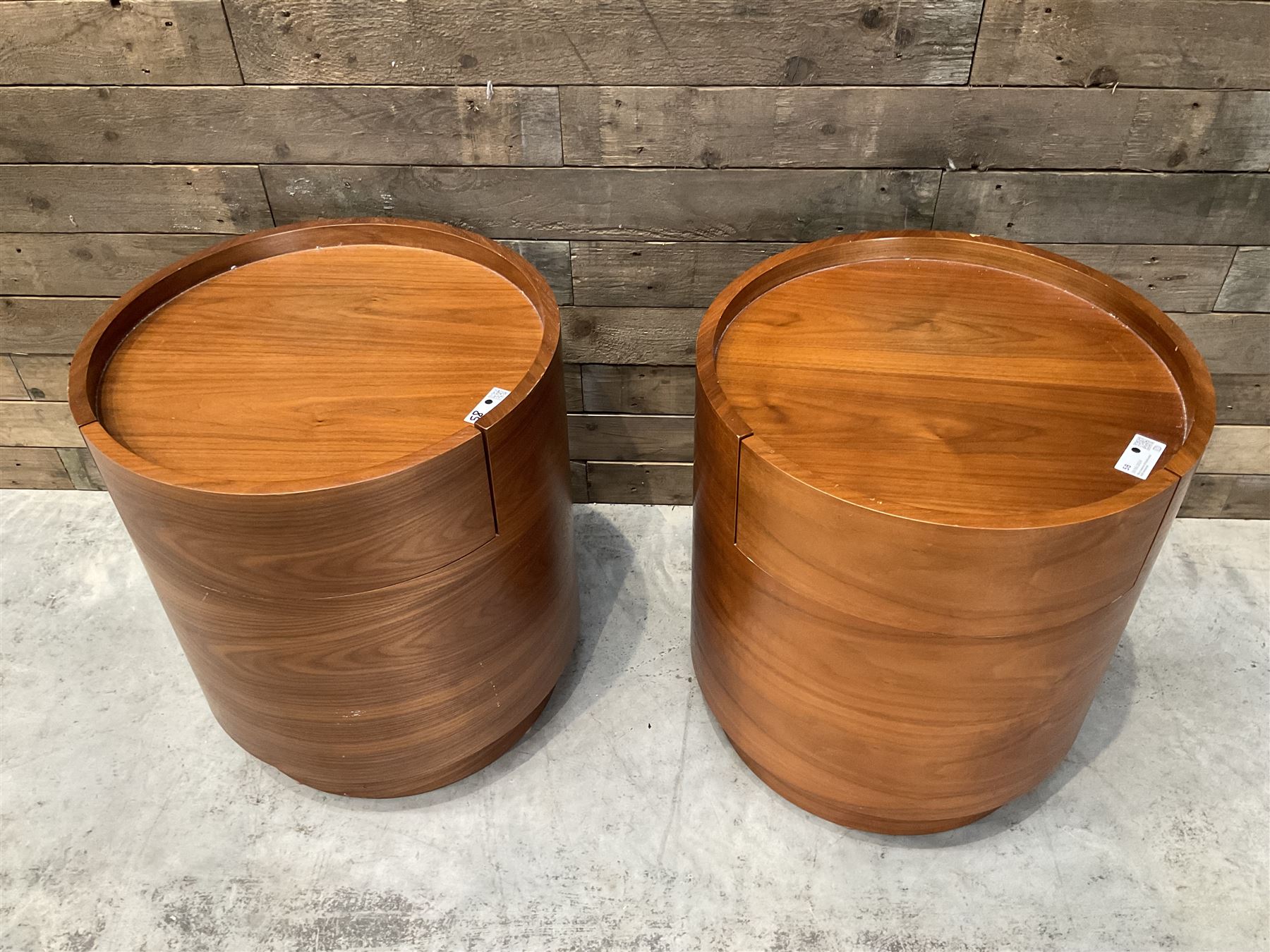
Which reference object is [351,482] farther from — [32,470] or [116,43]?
[32,470]

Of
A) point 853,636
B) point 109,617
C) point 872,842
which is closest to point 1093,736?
point 872,842

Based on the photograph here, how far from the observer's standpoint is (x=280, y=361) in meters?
1.49

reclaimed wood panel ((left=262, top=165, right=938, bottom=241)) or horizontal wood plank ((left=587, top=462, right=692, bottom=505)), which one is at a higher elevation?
reclaimed wood panel ((left=262, top=165, right=938, bottom=241))

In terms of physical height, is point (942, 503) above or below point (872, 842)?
above

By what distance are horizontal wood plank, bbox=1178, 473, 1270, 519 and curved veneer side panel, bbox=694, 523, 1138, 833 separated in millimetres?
899

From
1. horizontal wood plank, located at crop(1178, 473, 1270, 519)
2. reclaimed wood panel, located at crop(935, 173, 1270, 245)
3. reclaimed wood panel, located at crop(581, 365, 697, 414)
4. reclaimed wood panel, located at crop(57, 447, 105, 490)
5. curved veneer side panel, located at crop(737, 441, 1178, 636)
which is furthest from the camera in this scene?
reclaimed wood panel, located at crop(57, 447, 105, 490)

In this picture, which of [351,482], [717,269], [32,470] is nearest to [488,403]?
[351,482]

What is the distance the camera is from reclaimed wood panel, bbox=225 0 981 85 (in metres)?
1.59

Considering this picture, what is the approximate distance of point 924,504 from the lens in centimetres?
123

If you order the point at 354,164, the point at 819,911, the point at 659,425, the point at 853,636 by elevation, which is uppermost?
the point at 354,164

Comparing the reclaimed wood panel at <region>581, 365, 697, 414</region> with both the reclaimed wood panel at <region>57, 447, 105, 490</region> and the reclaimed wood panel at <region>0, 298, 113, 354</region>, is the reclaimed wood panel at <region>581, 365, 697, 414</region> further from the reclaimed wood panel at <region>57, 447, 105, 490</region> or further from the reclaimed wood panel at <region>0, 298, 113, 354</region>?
the reclaimed wood panel at <region>57, 447, 105, 490</region>

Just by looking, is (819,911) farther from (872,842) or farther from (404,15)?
(404,15)

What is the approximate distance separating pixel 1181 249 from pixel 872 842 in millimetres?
1175

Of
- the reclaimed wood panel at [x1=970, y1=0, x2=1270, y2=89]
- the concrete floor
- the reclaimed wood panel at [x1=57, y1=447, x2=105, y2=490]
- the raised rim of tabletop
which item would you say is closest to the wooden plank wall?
the reclaimed wood panel at [x1=970, y1=0, x2=1270, y2=89]
